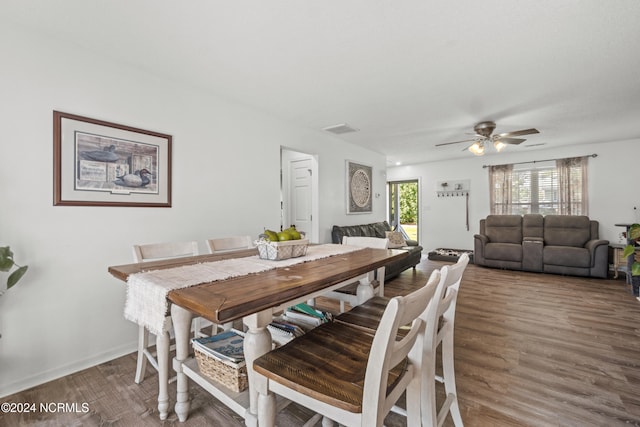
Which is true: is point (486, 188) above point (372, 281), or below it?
above

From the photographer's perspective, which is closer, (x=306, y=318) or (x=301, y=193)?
(x=306, y=318)

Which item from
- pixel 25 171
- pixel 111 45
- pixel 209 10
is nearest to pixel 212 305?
pixel 209 10

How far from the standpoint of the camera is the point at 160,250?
75.2 inches

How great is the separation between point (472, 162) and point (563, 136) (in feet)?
6.28

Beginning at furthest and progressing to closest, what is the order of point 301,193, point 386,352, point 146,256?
point 301,193 → point 146,256 → point 386,352

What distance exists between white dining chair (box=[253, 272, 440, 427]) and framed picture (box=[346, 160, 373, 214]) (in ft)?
13.2

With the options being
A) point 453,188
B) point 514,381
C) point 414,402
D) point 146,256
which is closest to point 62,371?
point 146,256

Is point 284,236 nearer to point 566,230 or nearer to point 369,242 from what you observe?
point 369,242

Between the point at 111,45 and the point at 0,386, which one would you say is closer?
the point at 0,386

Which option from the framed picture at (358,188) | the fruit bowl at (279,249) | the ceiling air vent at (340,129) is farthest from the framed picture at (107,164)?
the framed picture at (358,188)

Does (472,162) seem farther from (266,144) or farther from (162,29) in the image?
(162,29)

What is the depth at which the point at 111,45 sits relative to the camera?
210 centimetres

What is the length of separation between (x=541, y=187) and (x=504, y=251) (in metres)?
1.79

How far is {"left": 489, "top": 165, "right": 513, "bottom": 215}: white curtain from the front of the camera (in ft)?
20.4
